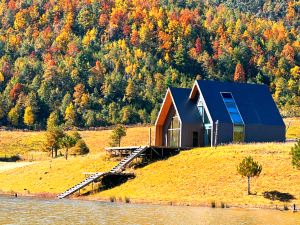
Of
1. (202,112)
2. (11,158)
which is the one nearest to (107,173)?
(202,112)

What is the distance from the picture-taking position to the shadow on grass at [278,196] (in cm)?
4965

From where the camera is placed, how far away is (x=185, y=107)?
7231cm

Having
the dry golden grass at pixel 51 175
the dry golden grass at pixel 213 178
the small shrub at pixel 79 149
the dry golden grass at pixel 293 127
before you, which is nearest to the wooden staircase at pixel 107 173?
the dry golden grass at pixel 213 178

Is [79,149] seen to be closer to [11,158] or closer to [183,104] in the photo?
[11,158]

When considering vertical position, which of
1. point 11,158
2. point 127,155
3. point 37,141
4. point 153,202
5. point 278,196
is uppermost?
point 37,141

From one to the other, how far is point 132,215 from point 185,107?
32.5 meters

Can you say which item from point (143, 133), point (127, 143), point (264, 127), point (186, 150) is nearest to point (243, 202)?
point (186, 150)

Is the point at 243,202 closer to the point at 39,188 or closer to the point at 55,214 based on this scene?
the point at 55,214

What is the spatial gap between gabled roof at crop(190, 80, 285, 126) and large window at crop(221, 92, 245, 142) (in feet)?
1.24

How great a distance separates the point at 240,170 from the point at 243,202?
2.87 meters

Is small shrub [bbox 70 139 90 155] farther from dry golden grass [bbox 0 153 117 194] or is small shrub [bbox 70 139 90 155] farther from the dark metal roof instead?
the dark metal roof

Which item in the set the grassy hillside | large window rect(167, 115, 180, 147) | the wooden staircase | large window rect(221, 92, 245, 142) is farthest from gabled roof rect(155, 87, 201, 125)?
the wooden staircase

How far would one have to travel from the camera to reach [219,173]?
2249 inches

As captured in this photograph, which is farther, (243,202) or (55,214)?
(243,202)
